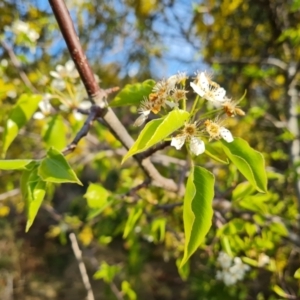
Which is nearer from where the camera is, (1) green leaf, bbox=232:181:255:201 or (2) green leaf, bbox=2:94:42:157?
(2) green leaf, bbox=2:94:42:157

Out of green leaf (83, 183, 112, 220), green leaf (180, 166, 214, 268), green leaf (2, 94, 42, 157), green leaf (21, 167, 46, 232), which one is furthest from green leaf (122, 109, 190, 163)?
green leaf (83, 183, 112, 220)

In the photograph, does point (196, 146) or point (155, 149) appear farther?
point (155, 149)

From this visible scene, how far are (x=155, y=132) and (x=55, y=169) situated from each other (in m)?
0.21

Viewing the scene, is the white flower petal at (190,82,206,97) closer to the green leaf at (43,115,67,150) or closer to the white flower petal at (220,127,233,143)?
the white flower petal at (220,127,233,143)

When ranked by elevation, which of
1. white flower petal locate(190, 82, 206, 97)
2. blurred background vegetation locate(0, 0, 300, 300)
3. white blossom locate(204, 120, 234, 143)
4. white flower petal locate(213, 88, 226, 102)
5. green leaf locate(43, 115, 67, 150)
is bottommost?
blurred background vegetation locate(0, 0, 300, 300)

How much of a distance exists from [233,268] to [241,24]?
209 cm

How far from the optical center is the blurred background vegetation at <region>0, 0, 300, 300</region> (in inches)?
56.3

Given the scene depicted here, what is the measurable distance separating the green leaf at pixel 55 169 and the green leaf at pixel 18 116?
1.11ft

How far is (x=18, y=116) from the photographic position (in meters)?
1.08

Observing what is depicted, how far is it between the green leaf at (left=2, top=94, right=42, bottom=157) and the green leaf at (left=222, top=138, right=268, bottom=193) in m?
0.53

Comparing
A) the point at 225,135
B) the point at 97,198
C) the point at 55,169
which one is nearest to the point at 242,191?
the point at 97,198

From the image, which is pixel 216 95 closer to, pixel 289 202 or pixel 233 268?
pixel 233 268

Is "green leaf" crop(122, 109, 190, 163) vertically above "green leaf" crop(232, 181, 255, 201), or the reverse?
"green leaf" crop(122, 109, 190, 163)

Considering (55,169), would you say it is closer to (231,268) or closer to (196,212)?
(196,212)
